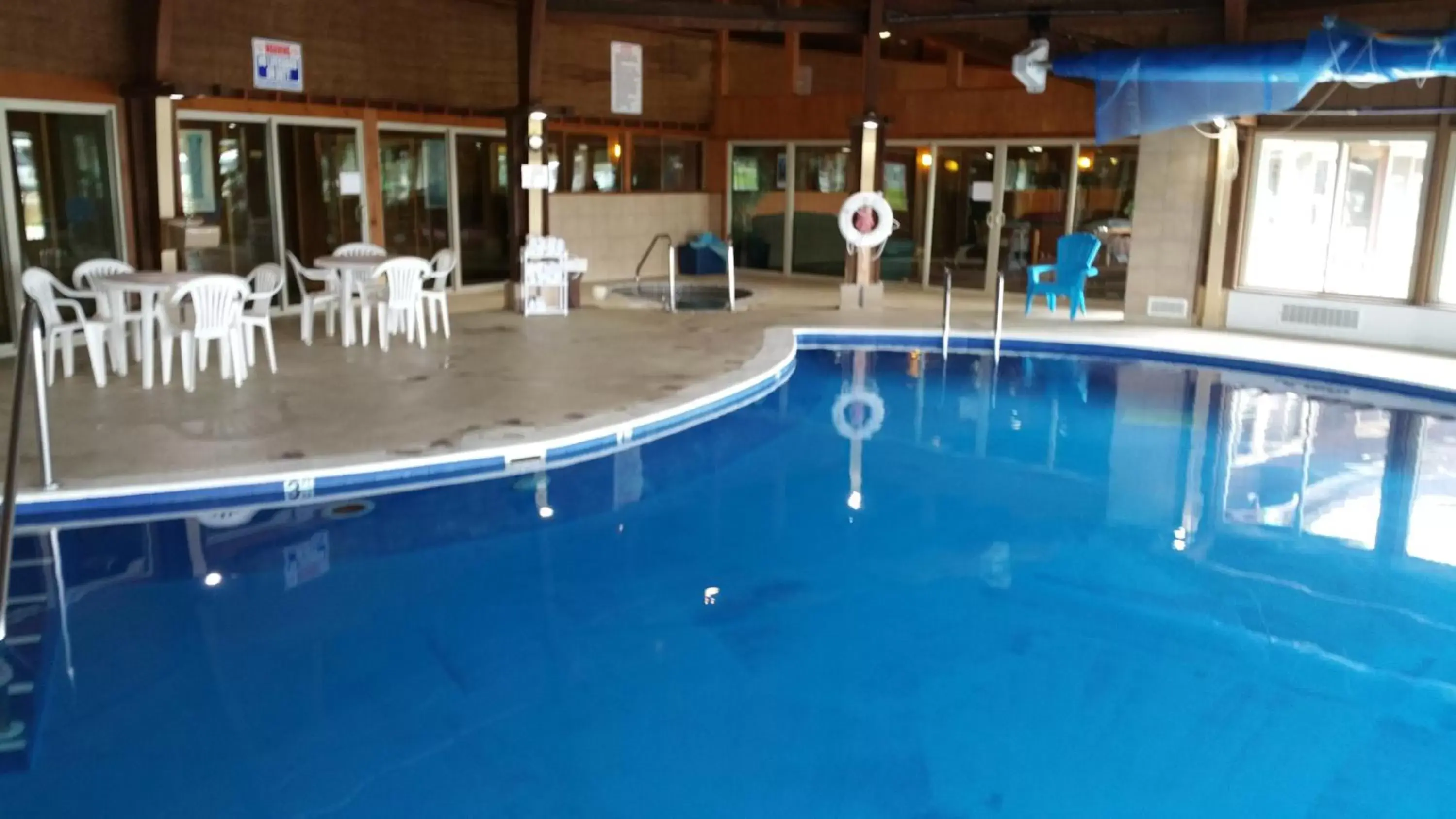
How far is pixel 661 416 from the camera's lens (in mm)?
6809

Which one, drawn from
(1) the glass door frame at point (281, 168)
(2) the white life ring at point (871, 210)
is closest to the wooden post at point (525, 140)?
(1) the glass door frame at point (281, 168)

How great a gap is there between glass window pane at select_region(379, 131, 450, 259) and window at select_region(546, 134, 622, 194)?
147cm

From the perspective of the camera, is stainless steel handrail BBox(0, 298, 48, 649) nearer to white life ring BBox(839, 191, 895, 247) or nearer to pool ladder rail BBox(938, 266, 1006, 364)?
pool ladder rail BBox(938, 266, 1006, 364)

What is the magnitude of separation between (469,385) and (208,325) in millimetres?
1612

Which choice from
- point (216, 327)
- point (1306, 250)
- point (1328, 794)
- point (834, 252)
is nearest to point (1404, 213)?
point (1306, 250)

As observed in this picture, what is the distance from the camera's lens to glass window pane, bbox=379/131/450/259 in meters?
11.4

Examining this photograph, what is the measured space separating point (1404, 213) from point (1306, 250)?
0.83 m

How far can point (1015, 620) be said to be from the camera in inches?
178

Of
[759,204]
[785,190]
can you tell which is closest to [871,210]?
[785,190]

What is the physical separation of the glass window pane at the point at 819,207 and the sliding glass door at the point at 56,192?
8.33m

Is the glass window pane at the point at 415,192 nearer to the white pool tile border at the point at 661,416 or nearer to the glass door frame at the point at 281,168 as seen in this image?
the glass door frame at the point at 281,168

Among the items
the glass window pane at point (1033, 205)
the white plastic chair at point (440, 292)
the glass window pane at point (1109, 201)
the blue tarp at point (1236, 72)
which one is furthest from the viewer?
the glass window pane at point (1033, 205)

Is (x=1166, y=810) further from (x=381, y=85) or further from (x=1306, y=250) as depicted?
(x=381, y=85)

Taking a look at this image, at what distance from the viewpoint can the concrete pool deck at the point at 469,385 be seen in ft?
18.6
